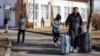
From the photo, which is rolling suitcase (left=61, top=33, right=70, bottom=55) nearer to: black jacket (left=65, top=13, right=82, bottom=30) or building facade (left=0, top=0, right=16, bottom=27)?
black jacket (left=65, top=13, right=82, bottom=30)

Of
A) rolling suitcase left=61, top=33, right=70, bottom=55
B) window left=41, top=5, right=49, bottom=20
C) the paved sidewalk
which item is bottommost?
the paved sidewalk

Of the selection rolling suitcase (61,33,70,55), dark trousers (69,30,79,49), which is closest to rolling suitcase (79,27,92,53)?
dark trousers (69,30,79,49)

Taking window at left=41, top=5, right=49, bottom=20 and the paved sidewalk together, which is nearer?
the paved sidewalk

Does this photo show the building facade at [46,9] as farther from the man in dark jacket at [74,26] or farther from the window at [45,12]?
the man in dark jacket at [74,26]

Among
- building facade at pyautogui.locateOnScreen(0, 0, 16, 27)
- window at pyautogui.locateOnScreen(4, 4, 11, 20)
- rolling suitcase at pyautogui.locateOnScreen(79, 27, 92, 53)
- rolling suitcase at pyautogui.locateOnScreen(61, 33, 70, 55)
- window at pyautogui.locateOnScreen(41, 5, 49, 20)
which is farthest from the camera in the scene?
window at pyautogui.locateOnScreen(41, 5, 49, 20)

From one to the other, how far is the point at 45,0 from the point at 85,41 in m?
42.6

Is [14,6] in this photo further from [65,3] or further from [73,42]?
[73,42]

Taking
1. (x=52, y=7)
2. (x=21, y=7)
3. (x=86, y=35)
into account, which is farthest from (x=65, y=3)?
(x=86, y=35)

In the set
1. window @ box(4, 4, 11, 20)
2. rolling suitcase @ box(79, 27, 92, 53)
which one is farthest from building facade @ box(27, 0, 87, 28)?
rolling suitcase @ box(79, 27, 92, 53)

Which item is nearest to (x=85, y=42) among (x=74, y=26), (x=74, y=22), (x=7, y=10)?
(x=74, y=26)

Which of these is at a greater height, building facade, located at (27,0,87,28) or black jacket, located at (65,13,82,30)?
building facade, located at (27,0,87,28)

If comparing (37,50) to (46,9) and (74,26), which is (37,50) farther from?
(46,9)

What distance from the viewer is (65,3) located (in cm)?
6322

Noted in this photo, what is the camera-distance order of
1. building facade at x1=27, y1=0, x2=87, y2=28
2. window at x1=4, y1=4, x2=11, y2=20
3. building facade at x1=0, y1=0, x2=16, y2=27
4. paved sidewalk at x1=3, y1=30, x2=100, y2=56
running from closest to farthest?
paved sidewalk at x1=3, y1=30, x2=100, y2=56 → building facade at x1=0, y1=0, x2=16, y2=27 → window at x1=4, y1=4, x2=11, y2=20 → building facade at x1=27, y1=0, x2=87, y2=28
